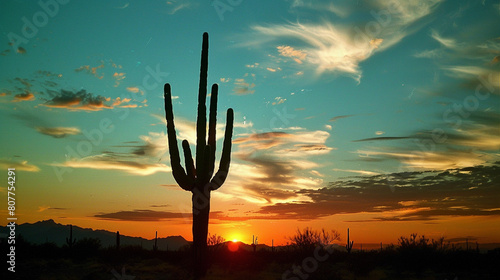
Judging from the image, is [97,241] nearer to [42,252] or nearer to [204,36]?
[42,252]

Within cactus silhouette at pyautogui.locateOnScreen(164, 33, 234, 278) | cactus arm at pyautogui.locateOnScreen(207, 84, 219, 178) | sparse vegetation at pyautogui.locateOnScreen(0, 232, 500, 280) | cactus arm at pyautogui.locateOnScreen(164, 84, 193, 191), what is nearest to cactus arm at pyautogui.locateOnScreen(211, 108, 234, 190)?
cactus silhouette at pyautogui.locateOnScreen(164, 33, 234, 278)

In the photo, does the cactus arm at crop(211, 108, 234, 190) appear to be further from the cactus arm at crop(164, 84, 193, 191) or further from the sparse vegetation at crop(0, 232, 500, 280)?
the sparse vegetation at crop(0, 232, 500, 280)

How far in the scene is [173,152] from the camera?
16531 millimetres

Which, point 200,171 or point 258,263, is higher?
point 200,171

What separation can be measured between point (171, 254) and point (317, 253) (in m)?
8.25

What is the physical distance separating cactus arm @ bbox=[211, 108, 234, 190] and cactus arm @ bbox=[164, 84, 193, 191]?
3.75ft

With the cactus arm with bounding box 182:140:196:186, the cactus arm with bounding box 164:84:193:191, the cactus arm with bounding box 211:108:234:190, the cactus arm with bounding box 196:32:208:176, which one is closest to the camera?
the cactus arm with bounding box 164:84:193:191

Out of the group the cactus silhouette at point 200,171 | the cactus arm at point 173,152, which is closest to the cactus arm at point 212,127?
the cactus silhouette at point 200,171

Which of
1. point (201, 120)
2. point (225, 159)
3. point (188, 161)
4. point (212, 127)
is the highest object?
point (201, 120)

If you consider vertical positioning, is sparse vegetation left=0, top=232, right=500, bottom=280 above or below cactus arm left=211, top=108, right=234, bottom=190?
below

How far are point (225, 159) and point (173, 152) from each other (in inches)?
92.7

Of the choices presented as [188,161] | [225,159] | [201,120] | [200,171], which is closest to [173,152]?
[188,161]

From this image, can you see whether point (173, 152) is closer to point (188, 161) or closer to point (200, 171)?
point (188, 161)

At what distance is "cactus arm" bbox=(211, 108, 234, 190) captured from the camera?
1723cm
